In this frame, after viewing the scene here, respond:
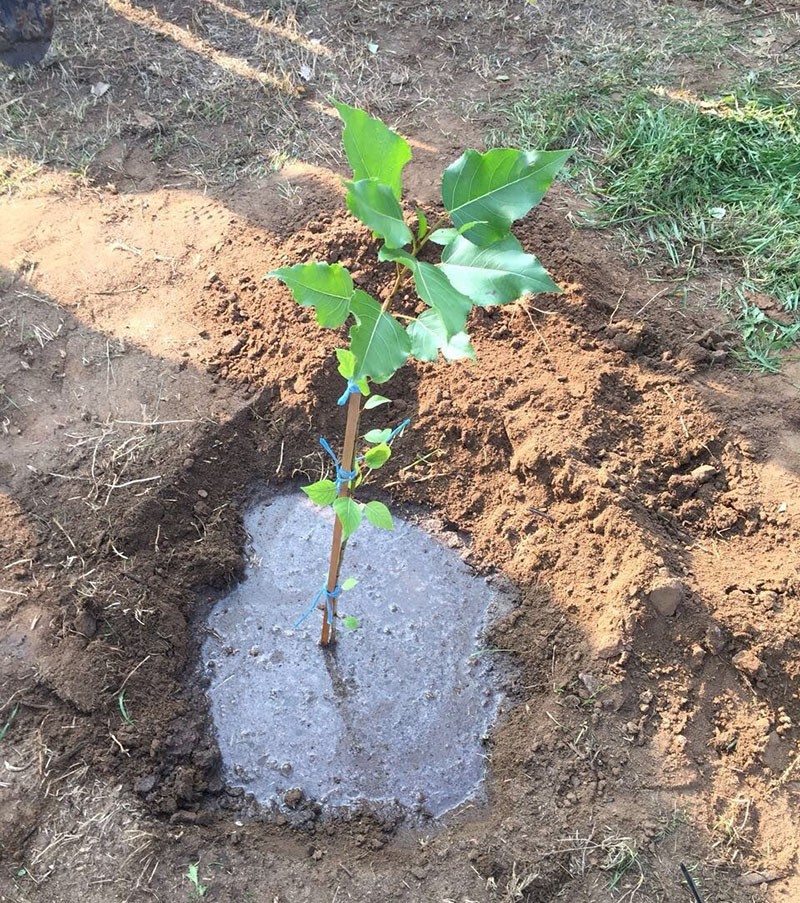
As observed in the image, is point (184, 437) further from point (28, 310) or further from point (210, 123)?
point (210, 123)

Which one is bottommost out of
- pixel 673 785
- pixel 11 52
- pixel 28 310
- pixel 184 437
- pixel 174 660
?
pixel 673 785

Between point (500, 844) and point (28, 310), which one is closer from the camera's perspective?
point (500, 844)

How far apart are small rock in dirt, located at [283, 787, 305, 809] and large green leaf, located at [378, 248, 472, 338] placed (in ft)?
5.47

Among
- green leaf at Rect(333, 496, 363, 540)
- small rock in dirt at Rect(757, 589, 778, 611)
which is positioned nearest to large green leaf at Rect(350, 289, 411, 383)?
green leaf at Rect(333, 496, 363, 540)

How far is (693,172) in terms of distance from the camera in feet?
12.0

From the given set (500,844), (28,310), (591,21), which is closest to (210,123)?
(28,310)

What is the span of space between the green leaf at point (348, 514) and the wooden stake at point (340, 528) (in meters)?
0.12

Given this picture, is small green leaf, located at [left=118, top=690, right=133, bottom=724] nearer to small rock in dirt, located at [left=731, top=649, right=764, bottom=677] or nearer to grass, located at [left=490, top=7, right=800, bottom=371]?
small rock in dirt, located at [left=731, top=649, right=764, bottom=677]

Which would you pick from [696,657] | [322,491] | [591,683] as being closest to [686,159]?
[696,657]

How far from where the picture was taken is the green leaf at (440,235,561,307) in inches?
53.9

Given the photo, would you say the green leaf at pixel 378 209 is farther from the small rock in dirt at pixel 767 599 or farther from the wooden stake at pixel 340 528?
the small rock in dirt at pixel 767 599

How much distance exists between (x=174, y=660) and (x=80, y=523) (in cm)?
57

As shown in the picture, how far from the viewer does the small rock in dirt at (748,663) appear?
2.39 m

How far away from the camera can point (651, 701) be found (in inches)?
94.6
